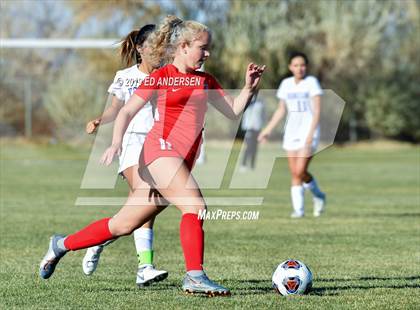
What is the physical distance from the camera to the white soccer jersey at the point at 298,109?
12773 millimetres

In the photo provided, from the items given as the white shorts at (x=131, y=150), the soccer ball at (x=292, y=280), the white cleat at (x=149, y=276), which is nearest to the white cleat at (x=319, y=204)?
the white shorts at (x=131, y=150)

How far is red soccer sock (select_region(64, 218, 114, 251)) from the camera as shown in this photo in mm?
6664

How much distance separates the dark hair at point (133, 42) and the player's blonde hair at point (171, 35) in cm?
30

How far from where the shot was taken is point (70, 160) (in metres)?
30.9

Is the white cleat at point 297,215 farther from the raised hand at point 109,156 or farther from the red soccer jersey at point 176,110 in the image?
the raised hand at point 109,156

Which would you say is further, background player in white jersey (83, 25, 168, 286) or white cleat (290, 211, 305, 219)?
white cleat (290, 211, 305, 219)

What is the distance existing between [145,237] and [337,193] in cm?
1073

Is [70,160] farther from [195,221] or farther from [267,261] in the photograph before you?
[195,221]

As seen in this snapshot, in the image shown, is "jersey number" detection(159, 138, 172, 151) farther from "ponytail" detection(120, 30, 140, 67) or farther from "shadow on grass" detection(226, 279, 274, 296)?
"ponytail" detection(120, 30, 140, 67)

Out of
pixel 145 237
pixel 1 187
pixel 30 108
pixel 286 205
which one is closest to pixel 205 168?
pixel 1 187

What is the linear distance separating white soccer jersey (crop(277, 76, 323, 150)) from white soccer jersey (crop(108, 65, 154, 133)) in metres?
5.38

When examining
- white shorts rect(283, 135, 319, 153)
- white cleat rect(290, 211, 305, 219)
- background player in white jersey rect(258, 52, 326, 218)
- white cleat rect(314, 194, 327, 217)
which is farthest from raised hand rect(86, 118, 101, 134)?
white cleat rect(314, 194, 327, 217)

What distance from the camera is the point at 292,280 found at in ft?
21.7

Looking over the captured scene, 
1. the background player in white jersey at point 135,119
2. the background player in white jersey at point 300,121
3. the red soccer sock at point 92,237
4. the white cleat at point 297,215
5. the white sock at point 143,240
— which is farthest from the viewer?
the white cleat at point 297,215
